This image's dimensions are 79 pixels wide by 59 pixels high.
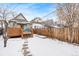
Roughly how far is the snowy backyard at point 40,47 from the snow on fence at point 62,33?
Answer: 5 cm

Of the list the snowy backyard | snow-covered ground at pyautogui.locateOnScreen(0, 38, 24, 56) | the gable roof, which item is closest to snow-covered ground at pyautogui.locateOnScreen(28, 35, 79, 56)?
the snowy backyard

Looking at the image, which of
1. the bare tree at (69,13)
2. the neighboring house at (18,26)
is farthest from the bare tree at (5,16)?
the bare tree at (69,13)

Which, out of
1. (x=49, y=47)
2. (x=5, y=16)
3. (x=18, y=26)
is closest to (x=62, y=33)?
(x=49, y=47)

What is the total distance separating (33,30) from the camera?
210 cm

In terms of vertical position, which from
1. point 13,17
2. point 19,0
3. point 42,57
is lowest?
point 42,57

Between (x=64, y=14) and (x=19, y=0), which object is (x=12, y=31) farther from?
(x=64, y=14)

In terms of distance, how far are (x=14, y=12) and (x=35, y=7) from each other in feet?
0.85

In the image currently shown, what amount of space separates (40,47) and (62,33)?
0.32 m

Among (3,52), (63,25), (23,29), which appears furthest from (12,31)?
(63,25)

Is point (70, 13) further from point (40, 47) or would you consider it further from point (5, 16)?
point (5, 16)

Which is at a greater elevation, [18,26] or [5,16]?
[5,16]

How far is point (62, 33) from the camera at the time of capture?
2111mm

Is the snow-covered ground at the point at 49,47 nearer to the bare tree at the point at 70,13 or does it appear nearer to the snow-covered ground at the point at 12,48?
the snow-covered ground at the point at 12,48

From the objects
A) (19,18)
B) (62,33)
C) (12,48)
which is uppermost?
(19,18)
